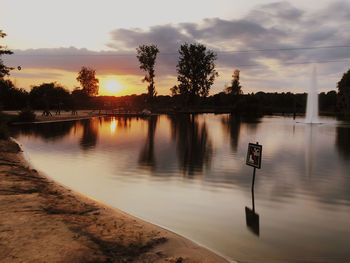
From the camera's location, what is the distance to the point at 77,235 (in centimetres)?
570

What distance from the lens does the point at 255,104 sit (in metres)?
88.3

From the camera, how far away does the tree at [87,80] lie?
100531mm

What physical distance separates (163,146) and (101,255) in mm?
16094

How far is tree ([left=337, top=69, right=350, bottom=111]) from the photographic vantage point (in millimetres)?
95537

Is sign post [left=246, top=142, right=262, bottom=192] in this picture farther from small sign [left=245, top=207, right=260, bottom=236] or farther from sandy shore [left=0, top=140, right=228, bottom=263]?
sandy shore [left=0, top=140, right=228, bottom=263]

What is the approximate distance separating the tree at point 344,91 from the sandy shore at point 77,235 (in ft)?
349

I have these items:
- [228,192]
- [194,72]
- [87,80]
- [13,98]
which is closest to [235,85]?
[194,72]

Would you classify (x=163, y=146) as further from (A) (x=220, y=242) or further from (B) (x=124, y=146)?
(A) (x=220, y=242)

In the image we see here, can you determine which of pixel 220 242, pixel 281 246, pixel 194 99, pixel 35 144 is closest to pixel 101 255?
pixel 220 242

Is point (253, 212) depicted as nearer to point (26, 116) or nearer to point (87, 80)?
point (26, 116)

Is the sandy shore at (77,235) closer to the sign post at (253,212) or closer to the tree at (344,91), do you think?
the sign post at (253,212)

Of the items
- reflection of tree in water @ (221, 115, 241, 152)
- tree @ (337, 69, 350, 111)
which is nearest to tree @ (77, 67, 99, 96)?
reflection of tree in water @ (221, 115, 241, 152)

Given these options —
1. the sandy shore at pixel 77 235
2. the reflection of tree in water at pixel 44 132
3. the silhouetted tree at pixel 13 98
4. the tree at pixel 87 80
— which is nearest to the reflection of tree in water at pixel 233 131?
the sandy shore at pixel 77 235

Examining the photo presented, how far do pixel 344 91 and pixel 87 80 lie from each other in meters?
95.5
